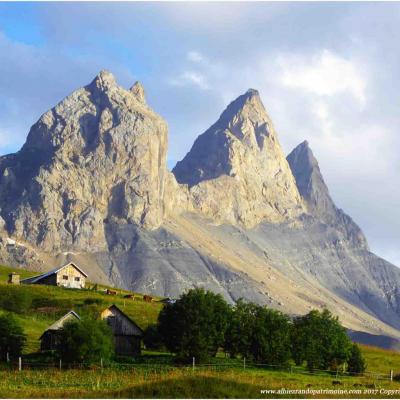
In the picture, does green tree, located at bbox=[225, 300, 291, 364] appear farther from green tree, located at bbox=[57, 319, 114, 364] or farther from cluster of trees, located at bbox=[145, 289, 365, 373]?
green tree, located at bbox=[57, 319, 114, 364]

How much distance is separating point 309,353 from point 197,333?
1384 centimetres

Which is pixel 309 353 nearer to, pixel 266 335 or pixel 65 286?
pixel 266 335

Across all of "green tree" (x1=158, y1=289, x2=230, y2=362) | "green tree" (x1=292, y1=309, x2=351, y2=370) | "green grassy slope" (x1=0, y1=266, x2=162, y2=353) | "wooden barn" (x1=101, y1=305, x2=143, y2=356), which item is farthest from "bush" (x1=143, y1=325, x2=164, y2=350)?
"green tree" (x1=292, y1=309, x2=351, y2=370)

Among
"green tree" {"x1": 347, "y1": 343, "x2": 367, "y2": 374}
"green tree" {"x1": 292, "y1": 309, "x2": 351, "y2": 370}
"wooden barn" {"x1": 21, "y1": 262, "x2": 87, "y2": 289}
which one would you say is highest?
"wooden barn" {"x1": 21, "y1": 262, "x2": 87, "y2": 289}

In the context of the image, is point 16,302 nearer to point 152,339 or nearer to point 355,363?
point 152,339

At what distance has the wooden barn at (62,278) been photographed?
144375 millimetres

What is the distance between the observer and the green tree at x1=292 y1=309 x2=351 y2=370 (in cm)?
8206

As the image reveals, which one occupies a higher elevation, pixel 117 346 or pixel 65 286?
pixel 65 286

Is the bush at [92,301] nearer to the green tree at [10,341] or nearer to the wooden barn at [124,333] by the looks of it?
the wooden barn at [124,333]


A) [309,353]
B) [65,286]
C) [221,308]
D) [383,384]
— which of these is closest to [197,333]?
[221,308]

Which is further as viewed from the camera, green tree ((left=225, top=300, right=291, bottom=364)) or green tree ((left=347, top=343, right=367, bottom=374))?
green tree ((left=347, top=343, right=367, bottom=374))

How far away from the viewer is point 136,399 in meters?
43.0

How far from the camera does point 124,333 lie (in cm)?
8350

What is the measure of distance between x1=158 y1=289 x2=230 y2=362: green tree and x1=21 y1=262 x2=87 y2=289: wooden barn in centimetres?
6593
